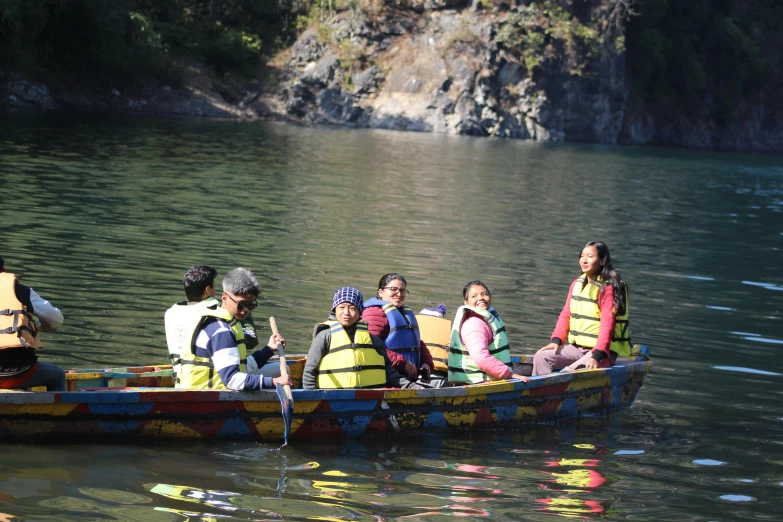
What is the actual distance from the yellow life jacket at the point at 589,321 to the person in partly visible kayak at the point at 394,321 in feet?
6.09

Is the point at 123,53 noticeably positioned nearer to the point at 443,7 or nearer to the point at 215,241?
the point at 443,7

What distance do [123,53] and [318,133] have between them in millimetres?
10521

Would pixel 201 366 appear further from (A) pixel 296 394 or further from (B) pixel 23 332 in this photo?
(B) pixel 23 332

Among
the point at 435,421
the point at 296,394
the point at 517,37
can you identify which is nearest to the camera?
the point at 296,394

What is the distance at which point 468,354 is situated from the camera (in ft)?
30.8

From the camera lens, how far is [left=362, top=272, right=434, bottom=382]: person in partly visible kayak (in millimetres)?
9188

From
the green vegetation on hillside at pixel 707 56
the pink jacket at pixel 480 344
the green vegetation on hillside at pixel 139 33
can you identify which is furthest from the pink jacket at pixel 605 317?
the green vegetation on hillside at pixel 707 56

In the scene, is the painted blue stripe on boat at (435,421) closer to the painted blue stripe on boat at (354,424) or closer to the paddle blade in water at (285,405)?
the painted blue stripe on boat at (354,424)

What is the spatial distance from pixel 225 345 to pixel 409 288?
24.2ft

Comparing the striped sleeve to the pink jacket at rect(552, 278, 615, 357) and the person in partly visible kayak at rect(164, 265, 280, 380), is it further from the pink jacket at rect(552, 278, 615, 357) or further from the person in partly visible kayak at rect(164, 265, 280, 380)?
the pink jacket at rect(552, 278, 615, 357)

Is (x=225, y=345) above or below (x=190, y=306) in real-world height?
below

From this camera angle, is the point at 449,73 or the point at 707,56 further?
the point at 707,56

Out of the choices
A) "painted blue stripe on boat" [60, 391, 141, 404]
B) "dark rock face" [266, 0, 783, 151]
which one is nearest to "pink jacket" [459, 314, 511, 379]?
"painted blue stripe on boat" [60, 391, 141, 404]

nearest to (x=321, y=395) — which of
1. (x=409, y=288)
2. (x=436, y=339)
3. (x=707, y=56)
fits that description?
(x=436, y=339)
